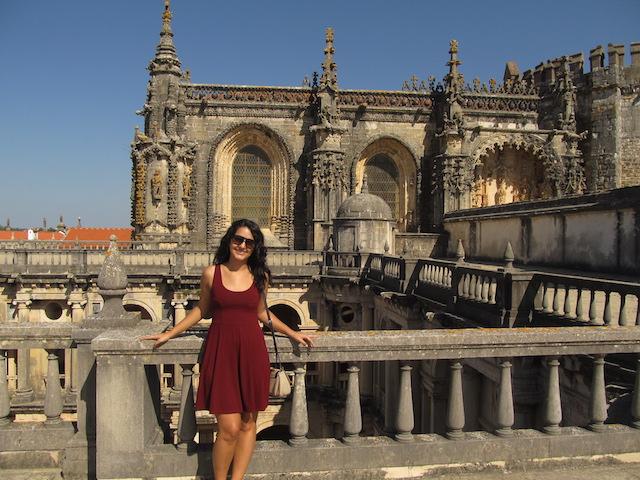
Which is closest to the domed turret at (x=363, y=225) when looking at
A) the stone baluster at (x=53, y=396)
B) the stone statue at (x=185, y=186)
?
the stone statue at (x=185, y=186)

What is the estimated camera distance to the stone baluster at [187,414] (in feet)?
13.6

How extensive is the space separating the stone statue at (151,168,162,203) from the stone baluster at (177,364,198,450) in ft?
63.8

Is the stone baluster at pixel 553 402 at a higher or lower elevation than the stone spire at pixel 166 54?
lower

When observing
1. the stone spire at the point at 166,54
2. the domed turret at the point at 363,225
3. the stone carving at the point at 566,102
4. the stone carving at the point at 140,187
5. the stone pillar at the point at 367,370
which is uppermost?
→ the stone spire at the point at 166,54

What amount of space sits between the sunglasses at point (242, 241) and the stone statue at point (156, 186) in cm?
1963

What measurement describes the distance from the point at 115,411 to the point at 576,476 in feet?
12.1

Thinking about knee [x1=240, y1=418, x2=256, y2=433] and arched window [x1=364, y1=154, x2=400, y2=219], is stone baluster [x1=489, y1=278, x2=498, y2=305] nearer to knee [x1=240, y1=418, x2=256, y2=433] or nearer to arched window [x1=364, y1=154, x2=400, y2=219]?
knee [x1=240, y1=418, x2=256, y2=433]

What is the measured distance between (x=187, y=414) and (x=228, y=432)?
0.63 meters

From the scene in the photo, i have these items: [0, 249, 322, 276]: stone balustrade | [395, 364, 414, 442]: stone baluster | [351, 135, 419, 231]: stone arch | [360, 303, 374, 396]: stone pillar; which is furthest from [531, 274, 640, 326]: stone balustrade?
[351, 135, 419, 231]: stone arch

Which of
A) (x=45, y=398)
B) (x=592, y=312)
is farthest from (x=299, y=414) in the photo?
(x=592, y=312)

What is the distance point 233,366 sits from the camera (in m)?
3.76

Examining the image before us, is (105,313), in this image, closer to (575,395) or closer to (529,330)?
(529,330)

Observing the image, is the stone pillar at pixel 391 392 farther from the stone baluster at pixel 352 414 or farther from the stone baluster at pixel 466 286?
the stone baluster at pixel 352 414

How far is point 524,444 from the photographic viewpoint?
14.6ft
